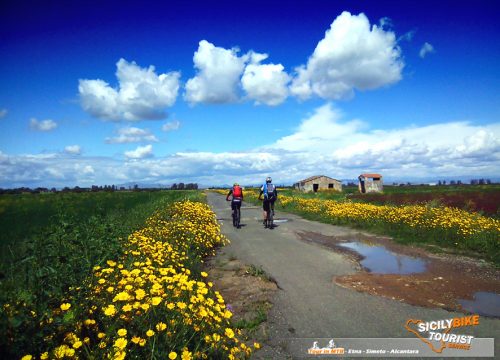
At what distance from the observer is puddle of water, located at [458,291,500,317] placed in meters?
5.09

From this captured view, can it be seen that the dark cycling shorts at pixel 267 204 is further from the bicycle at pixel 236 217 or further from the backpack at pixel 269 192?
the bicycle at pixel 236 217

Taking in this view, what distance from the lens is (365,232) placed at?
44.1 ft

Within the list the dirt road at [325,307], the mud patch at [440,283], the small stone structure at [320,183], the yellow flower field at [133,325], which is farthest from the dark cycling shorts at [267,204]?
the small stone structure at [320,183]

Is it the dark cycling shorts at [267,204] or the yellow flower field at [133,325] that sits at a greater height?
the dark cycling shorts at [267,204]

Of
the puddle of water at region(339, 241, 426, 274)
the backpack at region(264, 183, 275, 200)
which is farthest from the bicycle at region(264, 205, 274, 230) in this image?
the puddle of water at region(339, 241, 426, 274)

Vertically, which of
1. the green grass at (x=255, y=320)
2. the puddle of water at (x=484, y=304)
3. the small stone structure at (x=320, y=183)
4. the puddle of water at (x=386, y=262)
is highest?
the small stone structure at (x=320, y=183)

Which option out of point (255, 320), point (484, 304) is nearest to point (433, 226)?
point (484, 304)

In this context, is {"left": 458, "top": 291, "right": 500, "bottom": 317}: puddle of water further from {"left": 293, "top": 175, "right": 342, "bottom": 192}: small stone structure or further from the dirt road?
{"left": 293, "top": 175, "right": 342, "bottom": 192}: small stone structure

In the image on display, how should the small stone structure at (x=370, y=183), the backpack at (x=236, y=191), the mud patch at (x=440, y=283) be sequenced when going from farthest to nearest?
the small stone structure at (x=370, y=183) < the backpack at (x=236, y=191) < the mud patch at (x=440, y=283)

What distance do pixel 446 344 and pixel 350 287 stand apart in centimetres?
226

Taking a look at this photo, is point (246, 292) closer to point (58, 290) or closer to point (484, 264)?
point (58, 290)

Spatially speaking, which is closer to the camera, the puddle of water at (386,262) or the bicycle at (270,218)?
the puddle of water at (386,262)

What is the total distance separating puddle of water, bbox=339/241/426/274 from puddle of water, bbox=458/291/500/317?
5.59 feet

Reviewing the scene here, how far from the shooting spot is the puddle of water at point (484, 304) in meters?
5.09
